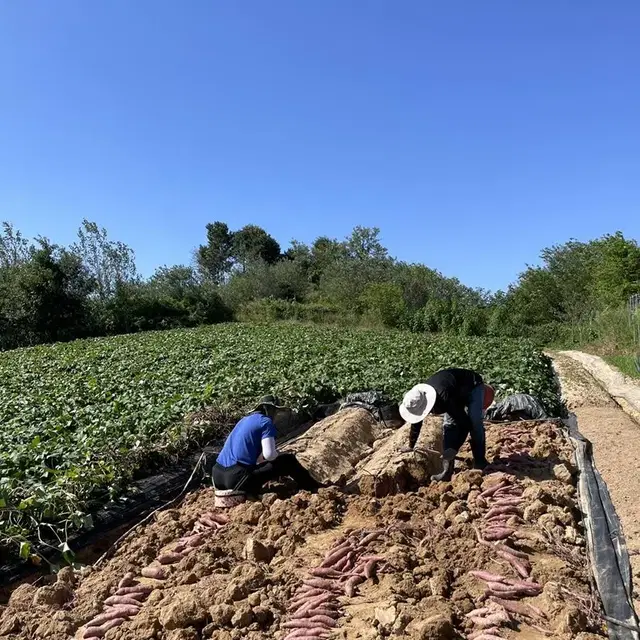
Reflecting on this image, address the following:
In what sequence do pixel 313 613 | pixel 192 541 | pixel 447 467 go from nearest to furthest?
pixel 313 613 < pixel 192 541 < pixel 447 467

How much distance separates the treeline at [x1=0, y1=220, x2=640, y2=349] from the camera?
24000 millimetres

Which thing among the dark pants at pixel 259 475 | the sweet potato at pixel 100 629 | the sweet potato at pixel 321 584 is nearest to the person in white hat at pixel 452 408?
the dark pants at pixel 259 475

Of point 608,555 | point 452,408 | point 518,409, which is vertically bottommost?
point 608,555

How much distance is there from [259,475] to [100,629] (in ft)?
6.97

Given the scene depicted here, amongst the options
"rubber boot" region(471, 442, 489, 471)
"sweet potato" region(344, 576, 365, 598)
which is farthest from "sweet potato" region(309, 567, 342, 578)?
"rubber boot" region(471, 442, 489, 471)

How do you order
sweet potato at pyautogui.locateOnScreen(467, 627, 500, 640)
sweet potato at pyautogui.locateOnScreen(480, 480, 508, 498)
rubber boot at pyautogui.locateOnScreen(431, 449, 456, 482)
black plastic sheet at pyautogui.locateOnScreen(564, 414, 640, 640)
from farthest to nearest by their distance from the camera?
rubber boot at pyautogui.locateOnScreen(431, 449, 456, 482) → sweet potato at pyautogui.locateOnScreen(480, 480, 508, 498) → black plastic sheet at pyautogui.locateOnScreen(564, 414, 640, 640) → sweet potato at pyautogui.locateOnScreen(467, 627, 500, 640)

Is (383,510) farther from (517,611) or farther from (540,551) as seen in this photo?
(517,611)

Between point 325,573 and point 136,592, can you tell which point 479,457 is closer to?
point 325,573

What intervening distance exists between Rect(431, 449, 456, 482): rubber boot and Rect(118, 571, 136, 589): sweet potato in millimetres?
2983

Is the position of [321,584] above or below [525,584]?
above

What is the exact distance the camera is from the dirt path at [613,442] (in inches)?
200

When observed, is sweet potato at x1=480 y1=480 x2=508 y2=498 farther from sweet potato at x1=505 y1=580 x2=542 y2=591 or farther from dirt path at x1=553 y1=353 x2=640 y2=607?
sweet potato at x1=505 y1=580 x2=542 y2=591

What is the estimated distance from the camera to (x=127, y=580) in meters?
3.78

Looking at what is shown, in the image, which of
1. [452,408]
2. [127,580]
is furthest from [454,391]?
[127,580]
